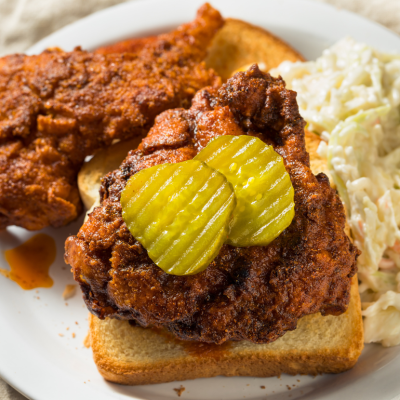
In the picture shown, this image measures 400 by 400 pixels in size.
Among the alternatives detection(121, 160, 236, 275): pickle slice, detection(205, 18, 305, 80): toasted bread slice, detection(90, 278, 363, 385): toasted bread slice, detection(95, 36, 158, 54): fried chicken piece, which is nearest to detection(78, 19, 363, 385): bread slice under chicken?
detection(90, 278, 363, 385): toasted bread slice

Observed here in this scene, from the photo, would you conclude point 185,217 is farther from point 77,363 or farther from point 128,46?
point 128,46

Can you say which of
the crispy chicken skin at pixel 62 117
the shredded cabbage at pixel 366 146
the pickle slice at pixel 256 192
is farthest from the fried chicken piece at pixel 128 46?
the pickle slice at pixel 256 192

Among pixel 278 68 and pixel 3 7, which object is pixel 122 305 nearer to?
pixel 278 68

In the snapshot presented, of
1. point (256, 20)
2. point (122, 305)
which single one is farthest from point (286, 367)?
point (256, 20)

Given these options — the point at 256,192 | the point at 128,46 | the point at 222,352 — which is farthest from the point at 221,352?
the point at 128,46

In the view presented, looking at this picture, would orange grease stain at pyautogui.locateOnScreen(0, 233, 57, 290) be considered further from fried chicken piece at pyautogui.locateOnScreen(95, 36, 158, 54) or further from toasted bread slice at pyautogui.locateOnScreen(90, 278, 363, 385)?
fried chicken piece at pyautogui.locateOnScreen(95, 36, 158, 54)

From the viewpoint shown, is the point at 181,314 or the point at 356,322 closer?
the point at 181,314

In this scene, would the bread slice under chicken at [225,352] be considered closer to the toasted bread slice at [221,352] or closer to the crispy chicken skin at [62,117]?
the toasted bread slice at [221,352]
